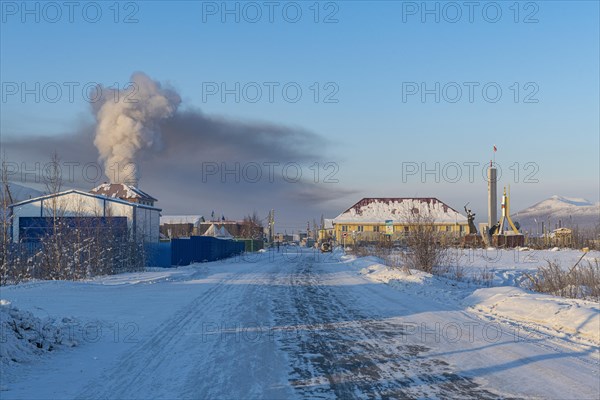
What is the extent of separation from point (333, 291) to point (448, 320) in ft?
25.1

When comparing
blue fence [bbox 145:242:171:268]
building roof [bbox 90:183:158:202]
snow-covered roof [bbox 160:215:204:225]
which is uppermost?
building roof [bbox 90:183:158:202]

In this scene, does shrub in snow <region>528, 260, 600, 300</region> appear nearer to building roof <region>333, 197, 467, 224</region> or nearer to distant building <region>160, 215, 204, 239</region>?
building roof <region>333, 197, 467, 224</region>

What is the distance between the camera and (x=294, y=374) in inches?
305

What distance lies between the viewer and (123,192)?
67.2 m

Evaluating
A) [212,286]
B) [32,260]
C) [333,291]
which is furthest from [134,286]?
[333,291]

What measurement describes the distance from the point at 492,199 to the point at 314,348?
232 ft

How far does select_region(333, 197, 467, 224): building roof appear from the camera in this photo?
305ft

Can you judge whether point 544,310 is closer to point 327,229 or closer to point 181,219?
point 327,229

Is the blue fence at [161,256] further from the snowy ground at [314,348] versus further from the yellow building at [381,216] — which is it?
the yellow building at [381,216]

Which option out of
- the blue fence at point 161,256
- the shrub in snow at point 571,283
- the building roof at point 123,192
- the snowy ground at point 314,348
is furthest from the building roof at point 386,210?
the snowy ground at point 314,348

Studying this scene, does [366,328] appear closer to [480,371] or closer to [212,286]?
[480,371]

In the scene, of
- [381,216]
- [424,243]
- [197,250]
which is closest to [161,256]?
[197,250]

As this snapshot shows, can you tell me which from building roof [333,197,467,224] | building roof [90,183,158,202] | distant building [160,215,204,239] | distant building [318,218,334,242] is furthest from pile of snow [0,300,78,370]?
distant building [318,218,334,242]

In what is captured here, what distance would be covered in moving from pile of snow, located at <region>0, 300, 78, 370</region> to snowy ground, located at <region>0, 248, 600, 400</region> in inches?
1.9
